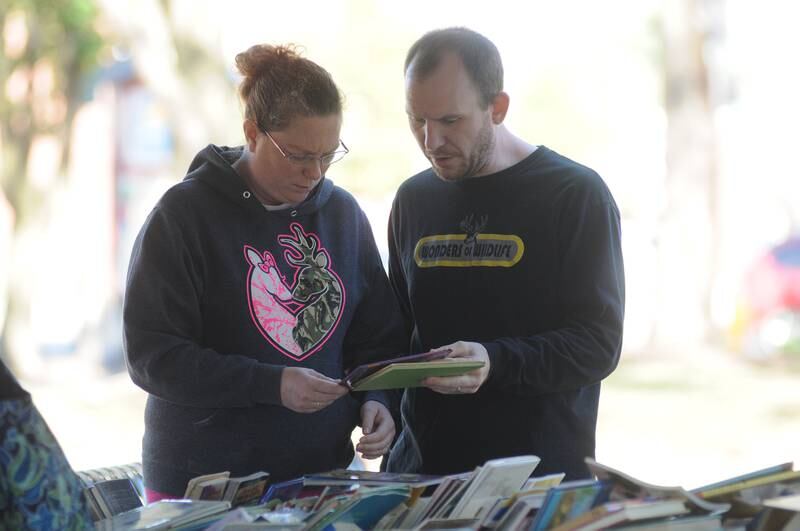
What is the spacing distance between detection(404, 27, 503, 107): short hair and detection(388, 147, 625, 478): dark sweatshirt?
0.20m

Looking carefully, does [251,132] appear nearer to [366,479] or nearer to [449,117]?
[449,117]

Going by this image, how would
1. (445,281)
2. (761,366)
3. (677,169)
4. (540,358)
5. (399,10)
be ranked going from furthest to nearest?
(399,10), (761,366), (677,169), (445,281), (540,358)

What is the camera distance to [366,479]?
2.12 metres

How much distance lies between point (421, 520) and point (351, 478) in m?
0.22

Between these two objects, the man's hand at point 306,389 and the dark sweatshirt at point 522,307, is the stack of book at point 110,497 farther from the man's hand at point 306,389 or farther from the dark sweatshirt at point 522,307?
the dark sweatshirt at point 522,307

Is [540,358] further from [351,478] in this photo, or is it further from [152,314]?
[152,314]

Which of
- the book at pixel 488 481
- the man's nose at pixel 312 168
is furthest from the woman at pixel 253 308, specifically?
the book at pixel 488 481

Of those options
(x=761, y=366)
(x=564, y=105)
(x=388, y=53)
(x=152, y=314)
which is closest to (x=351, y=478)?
(x=152, y=314)

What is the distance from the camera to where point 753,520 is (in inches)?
73.5

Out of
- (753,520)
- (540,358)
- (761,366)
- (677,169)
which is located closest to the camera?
(753,520)

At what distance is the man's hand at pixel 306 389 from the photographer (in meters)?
2.19

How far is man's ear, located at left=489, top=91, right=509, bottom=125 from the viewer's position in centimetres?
247

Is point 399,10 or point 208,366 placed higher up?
point 399,10

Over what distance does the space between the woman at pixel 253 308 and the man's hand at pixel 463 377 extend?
0.63ft
